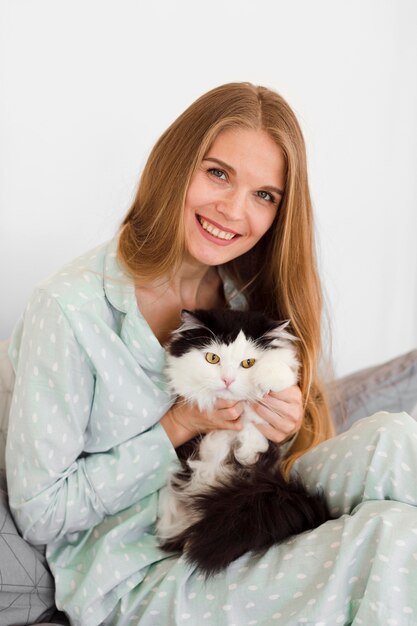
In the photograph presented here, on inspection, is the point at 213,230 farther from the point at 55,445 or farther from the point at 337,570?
the point at 337,570

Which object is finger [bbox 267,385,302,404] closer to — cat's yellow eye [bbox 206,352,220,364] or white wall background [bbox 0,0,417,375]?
cat's yellow eye [bbox 206,352,220,364]

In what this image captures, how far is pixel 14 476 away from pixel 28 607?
26cm

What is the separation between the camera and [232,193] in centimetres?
153

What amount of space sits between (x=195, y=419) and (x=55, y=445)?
311 millimetres

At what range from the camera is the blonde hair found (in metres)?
1.52

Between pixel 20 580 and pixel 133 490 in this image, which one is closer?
pixel 20 580

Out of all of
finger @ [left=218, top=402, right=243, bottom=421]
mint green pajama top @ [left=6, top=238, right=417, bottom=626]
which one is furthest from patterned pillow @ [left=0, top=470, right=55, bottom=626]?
finger @ [left=218, top=402, right=243, bottom=421]

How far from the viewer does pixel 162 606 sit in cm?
131

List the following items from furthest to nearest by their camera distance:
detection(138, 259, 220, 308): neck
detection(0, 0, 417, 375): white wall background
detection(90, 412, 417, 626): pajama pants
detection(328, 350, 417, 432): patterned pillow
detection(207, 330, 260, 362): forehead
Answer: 1. detection(328, 350, 417, 432): patterned pillow
2. detection(0, 0, 417, 375): white wall background
3. detection(138, 259, 220, 308): neck
4. detection(207, 330, 260, 362): forehead
5. detection(90, 412, 417, 626): pajama pants

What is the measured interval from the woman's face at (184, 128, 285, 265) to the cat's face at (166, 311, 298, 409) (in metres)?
0.19

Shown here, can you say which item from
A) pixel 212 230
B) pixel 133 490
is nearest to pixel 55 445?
pixel 133 490

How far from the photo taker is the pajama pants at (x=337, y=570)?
3.89 feet

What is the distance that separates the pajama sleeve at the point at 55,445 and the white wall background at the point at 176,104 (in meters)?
0.64

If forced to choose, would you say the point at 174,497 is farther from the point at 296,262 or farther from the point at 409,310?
the point at 409,310
